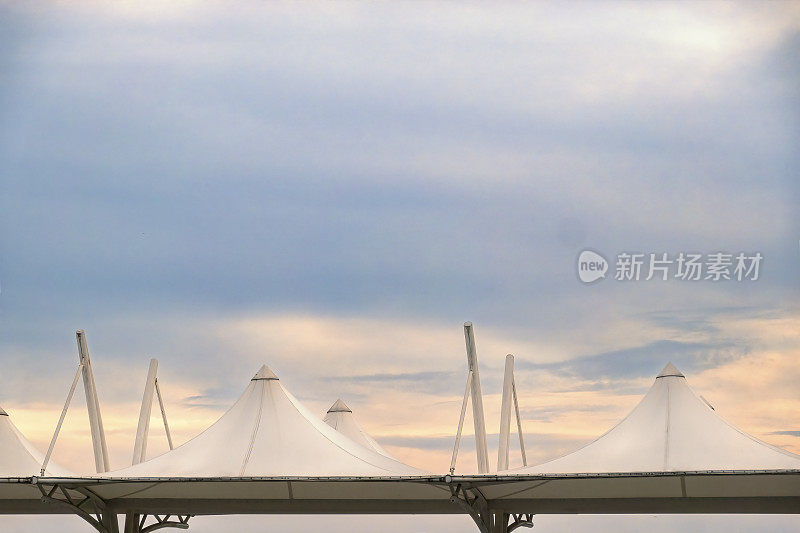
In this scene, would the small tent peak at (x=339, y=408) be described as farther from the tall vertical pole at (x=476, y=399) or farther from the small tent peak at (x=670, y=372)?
the small tent peak at (x=670, y=372)

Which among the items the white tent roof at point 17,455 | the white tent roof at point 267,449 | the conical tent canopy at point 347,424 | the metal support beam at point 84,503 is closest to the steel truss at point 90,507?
the metal support beam at point 84,503

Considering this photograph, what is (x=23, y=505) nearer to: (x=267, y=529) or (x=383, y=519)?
(x=267, y=529)

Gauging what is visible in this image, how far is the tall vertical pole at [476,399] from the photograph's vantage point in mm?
25781

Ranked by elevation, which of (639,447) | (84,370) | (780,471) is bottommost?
(780,471)

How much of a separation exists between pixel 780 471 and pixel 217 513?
43.8ft

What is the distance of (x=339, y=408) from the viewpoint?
125 ft

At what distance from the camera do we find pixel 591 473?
64.6ft

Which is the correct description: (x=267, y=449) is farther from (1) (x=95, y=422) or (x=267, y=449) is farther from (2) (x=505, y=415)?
(1) (x=95, y=422)

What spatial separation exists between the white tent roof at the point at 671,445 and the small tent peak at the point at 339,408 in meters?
16.6

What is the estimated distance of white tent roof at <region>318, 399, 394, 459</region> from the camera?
123ft

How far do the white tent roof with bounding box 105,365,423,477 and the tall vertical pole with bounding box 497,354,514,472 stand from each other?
12.8ft

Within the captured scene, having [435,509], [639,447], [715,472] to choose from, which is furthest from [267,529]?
[715,472]

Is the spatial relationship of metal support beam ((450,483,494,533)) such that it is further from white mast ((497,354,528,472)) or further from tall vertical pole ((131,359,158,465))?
tall vertical pole ((131,359,158,465))

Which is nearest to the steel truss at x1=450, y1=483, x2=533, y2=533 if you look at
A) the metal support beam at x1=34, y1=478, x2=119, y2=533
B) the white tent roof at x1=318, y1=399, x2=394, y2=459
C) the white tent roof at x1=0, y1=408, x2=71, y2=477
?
the metal support beam at x1=34, y1=478, x2=119, y2=533
